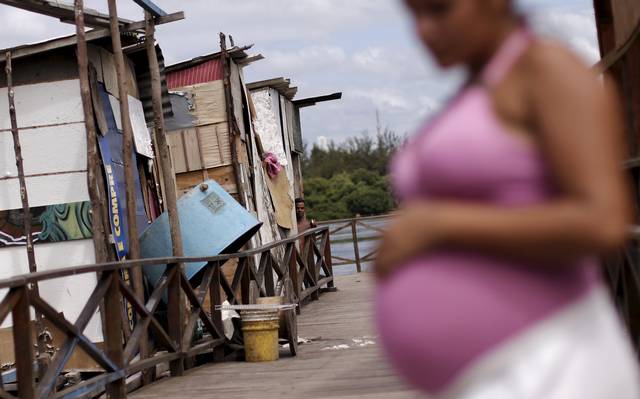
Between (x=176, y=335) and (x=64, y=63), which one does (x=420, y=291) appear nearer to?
(x=176, y=335)

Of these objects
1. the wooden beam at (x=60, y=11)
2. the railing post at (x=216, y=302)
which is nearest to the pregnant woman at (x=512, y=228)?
the railing post at (x=216, y=302)

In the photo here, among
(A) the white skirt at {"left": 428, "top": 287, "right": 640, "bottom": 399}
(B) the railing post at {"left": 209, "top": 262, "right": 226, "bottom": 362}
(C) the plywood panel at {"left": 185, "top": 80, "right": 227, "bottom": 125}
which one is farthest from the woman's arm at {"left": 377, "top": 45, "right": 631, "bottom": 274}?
(C) the plywood panel at {"left": 185, "top": 80, "right": 227, "bottom": 125}

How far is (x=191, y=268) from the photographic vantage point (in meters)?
12.2

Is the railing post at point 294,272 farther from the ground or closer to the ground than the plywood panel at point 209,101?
closer to the ground

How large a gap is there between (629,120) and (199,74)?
10866 mm

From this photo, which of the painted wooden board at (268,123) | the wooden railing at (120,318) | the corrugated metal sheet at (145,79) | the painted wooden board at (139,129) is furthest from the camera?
the painted wooden board at (268,123)

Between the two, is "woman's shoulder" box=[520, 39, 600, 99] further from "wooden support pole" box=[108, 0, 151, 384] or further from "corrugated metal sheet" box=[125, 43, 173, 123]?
"corrugated metal sheet" box=[125, 43, 173, 123]

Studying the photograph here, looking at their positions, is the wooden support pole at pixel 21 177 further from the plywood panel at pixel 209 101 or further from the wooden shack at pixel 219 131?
the plywood panel at pixel 209 101

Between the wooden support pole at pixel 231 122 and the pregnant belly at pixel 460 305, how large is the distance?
14.3 metres

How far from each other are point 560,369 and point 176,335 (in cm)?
817

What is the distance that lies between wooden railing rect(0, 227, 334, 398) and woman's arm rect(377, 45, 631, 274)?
464 centimetres

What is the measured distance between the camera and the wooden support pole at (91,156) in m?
11.0

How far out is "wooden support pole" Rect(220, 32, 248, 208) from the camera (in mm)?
16156

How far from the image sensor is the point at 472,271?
1.79 m
